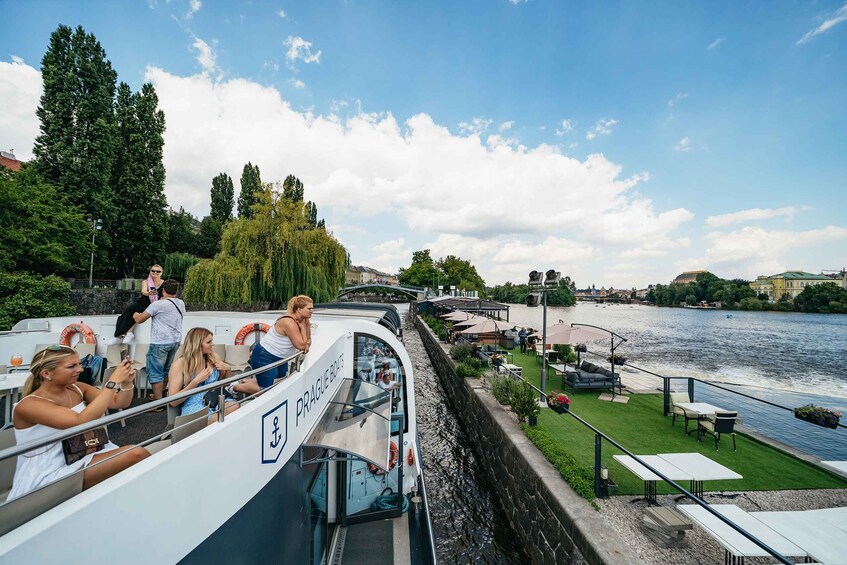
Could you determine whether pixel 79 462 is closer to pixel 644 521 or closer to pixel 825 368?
pixel 644 521

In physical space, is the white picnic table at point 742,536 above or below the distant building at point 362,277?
below

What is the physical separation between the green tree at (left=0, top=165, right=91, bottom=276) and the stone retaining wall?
75.5ft

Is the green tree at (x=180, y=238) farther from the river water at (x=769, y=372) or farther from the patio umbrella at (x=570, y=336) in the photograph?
the patio umbrella at (x=570, y=336)

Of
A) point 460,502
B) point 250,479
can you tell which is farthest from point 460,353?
point 250,479

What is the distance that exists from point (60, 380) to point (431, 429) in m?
11.7

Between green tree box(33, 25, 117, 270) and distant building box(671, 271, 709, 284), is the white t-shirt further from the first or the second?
distant building box(671, 271, 709, 284)

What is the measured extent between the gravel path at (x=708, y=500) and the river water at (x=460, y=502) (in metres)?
2.41

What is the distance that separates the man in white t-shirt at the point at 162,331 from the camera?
4316mm

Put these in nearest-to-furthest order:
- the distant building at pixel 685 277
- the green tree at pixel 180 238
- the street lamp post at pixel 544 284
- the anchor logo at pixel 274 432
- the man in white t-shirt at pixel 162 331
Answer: the anchor logo at pixel 274 432 → the man in white t-shirt at pixel 162 331 → the street lamp post at pixel 544 284 → the green tree at pixel 180 238 → the distant building at pixel 685 277

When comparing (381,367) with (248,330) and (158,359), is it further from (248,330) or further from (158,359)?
(158,359)

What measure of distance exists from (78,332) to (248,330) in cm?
286

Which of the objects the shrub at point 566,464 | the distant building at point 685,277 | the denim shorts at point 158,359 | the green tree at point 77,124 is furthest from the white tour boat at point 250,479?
the distant building at point 685,277

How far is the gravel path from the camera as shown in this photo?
4352 millimetres

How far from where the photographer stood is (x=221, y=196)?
2138 inches
